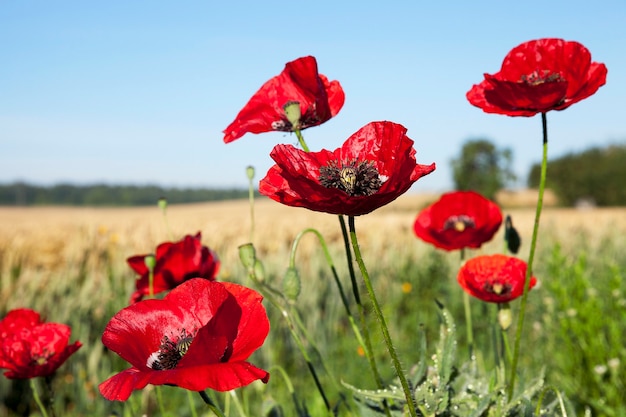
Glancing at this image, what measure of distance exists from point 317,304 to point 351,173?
3.20 m

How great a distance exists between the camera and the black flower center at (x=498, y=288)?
4.40ft

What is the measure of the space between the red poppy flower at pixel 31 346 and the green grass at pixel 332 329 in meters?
0.96

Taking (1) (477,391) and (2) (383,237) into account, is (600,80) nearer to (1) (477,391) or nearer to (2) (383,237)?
(1) (477,391)

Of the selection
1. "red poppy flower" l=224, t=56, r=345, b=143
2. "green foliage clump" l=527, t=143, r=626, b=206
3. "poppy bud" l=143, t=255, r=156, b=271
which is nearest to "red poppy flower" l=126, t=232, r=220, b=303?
"poppy bud" l=143, t=255, r=156, b=271

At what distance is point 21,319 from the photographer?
54.3 inches

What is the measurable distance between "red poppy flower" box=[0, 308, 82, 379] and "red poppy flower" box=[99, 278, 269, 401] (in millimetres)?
433

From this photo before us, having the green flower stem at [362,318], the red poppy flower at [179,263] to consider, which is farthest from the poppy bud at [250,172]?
the green flower stem at [362,318]

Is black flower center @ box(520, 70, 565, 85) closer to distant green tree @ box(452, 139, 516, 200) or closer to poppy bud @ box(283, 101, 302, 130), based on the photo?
poppy bud @ box(283, 101, 302, 130)

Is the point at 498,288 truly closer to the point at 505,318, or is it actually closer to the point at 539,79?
the point at 505,318

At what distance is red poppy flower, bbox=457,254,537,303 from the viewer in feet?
4.31

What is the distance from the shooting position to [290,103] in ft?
3.60

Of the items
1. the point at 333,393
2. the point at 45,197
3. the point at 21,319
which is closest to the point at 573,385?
the point at 333,393

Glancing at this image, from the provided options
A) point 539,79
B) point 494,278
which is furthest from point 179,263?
point 539,79

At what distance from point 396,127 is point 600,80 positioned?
19.5 inches
